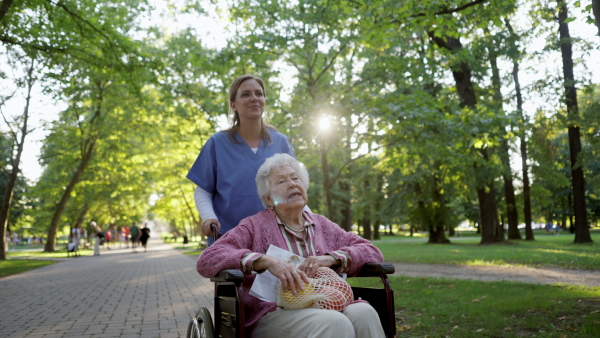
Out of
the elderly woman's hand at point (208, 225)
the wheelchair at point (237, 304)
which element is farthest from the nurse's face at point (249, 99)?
the wheelchair at point (237, 304)

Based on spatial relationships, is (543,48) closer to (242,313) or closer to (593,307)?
(593,307)

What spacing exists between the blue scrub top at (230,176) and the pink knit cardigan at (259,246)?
381mm

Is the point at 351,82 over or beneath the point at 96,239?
over

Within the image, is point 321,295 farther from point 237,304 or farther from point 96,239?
point 96,239

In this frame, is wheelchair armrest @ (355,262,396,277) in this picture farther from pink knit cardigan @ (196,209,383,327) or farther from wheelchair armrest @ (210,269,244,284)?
wheelchair armrest @ (210,269,244,284)

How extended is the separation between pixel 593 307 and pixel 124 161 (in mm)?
24603

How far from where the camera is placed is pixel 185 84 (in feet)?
48.1

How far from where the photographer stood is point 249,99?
327cm

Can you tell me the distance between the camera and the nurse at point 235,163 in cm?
323

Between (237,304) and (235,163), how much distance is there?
111 cm

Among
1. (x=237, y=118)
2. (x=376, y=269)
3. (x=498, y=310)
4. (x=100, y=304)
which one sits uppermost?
(x=237, y=118)

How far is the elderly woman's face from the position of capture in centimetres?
281

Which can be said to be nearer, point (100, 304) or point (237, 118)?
point (237, 118)

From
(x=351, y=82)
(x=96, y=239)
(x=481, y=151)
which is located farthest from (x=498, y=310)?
(x=96, y=239)
